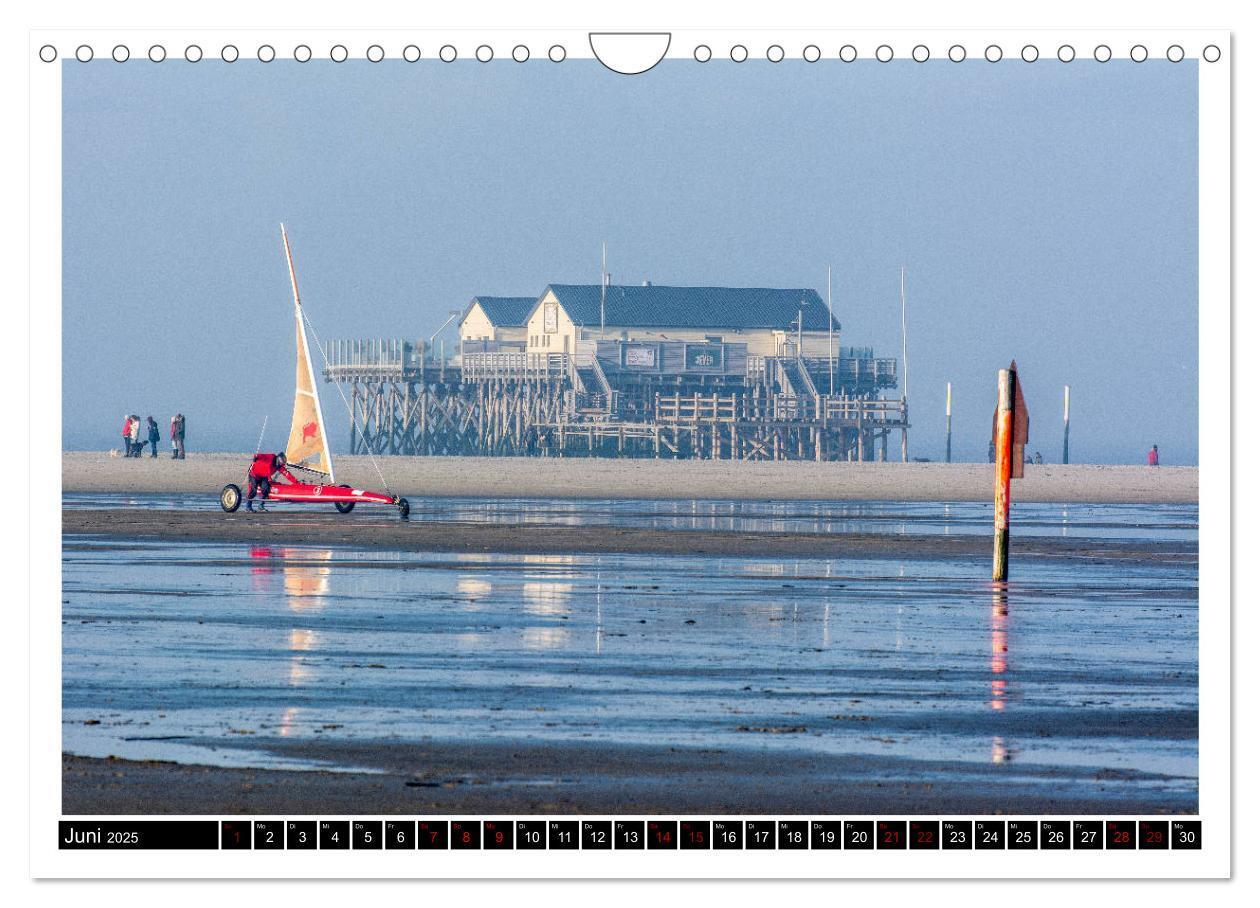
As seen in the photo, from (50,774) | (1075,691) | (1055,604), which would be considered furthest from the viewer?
(1055,604)

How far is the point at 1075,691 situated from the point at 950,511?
1031 inches

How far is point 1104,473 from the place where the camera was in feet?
215

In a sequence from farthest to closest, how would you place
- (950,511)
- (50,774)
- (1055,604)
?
(950,511)
(1055,604)
(50,774)

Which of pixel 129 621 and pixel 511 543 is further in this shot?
pixel 511 543

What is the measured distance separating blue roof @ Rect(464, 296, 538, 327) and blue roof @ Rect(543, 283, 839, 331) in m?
6.50
